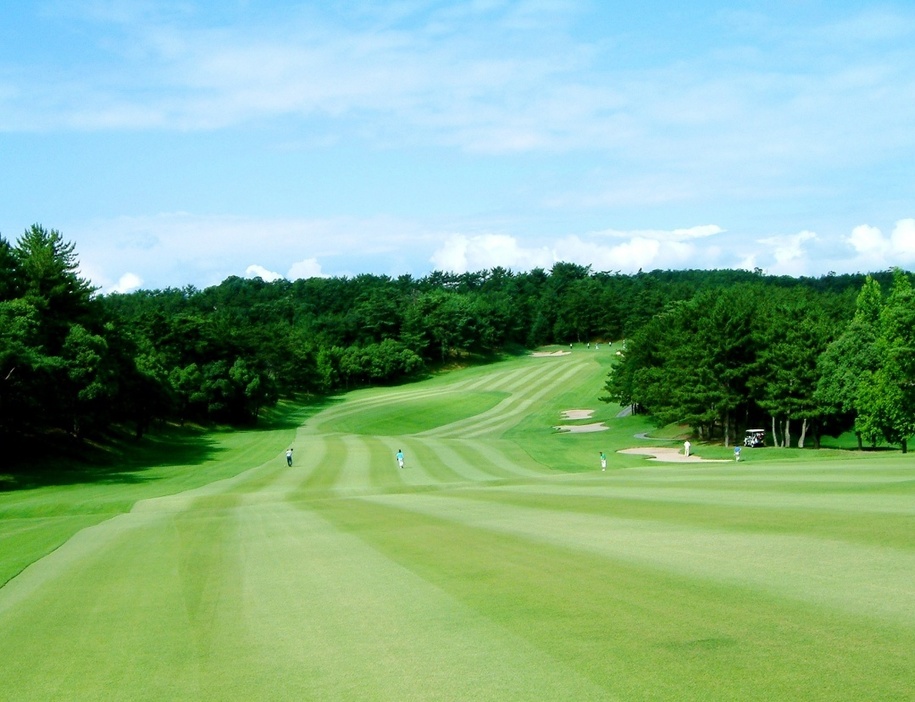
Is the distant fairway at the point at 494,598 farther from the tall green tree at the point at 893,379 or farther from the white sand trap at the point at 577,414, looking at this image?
the white sand trap at the point at 577,414

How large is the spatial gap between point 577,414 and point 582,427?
1258cm

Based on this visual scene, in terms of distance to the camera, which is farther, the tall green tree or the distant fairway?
the tall green tree

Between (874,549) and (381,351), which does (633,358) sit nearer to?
(381,351)

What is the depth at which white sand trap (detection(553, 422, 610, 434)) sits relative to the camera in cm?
8425

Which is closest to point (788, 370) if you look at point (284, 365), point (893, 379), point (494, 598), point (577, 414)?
point (893, 379)

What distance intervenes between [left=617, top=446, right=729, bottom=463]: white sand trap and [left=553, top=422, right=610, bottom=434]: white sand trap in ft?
53.4

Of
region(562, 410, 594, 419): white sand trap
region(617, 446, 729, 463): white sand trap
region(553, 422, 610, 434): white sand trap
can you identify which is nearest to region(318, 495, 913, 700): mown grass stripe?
region(617, 446, 729, 463): white sand trap

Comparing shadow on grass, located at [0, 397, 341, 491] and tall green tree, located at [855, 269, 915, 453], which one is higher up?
tall green tree, located at [855, 269, 915, 453]

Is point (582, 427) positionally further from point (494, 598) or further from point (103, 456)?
point (494, 598)

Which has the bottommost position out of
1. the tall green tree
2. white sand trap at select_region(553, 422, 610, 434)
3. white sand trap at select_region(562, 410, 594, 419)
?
A: white sand trap at select_region(553, 422, 610, 434)

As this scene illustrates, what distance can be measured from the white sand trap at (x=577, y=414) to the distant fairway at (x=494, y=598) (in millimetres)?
67650

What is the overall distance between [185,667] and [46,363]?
156ft

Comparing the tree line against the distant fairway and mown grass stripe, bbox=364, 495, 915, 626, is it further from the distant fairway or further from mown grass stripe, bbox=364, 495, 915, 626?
mown grass stripe, bbox=364, 495, 915, 626

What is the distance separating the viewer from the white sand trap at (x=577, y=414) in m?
97.4
